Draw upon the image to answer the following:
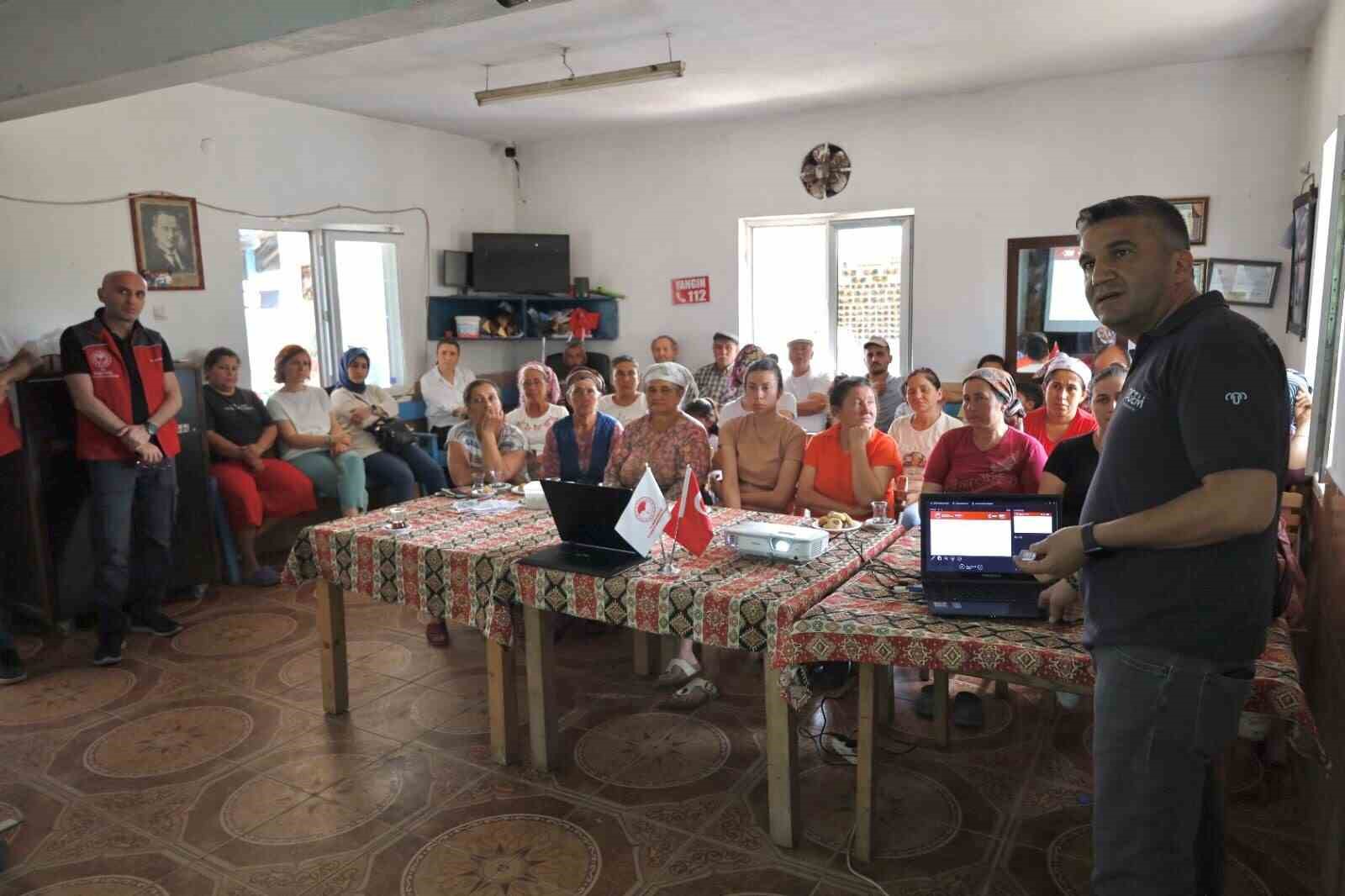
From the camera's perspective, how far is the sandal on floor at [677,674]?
10.8ft

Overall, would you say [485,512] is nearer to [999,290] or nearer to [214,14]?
[214,14]

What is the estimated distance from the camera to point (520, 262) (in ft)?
23.9

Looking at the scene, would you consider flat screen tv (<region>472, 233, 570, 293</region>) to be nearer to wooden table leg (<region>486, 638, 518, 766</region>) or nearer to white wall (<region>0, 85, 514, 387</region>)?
white wall (<region>0, 85, 514, 387</region>)

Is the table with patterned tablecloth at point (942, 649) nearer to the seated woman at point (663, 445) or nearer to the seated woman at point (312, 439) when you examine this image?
the seated woman at point (663, 445)

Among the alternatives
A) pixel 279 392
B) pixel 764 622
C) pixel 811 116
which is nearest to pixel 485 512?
pixel 764 622

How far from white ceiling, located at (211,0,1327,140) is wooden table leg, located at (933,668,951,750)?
313 cm

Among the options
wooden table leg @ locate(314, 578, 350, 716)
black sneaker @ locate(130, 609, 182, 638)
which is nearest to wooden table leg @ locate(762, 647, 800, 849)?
wooden table leg @ locate(314, 578, 350, 716)

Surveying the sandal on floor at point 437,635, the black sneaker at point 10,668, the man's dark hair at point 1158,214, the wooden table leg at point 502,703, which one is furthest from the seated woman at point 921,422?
the black sneaker at point 10,668

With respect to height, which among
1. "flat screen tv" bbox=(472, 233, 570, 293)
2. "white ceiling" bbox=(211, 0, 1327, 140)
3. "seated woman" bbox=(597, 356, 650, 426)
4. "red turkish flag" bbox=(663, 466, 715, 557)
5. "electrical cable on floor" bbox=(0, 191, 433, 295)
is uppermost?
"white ceiling" bbox=(211, 0, 1327, 140)

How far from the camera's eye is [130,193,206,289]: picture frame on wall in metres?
5.01

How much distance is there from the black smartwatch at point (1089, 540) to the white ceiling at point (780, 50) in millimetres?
3453

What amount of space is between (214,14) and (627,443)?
7.02 feet

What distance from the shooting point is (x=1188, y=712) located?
4.67ft

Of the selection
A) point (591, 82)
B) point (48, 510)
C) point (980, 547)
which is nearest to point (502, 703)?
point (980, 547)
